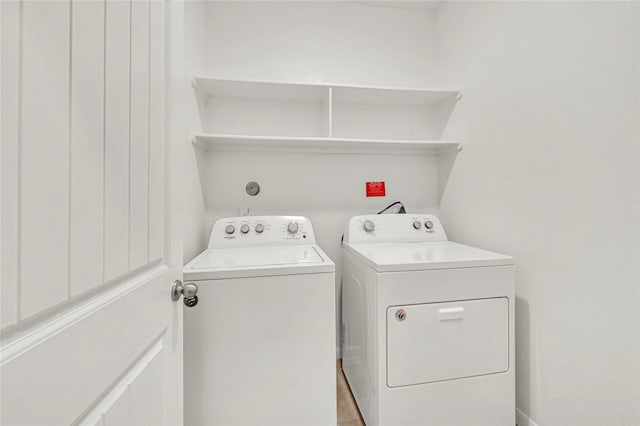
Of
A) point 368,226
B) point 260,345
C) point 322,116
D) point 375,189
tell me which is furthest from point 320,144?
point 260,345

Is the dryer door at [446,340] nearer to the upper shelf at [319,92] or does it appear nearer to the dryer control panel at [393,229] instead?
the dryer control panel at [393,229]

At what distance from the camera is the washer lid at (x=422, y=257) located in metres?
1.25

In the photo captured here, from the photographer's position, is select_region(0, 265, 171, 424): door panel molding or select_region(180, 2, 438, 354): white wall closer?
select_region(0, 265, 171, 424): door panel molding

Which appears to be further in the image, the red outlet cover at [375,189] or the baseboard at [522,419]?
the red outlet cover at [375,189]

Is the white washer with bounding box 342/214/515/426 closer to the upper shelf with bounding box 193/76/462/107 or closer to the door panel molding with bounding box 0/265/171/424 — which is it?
the door panel molding with bounding box 0/265/171/424

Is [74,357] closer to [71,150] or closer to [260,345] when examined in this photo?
[71,150]

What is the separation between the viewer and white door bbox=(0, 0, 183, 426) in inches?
13.6

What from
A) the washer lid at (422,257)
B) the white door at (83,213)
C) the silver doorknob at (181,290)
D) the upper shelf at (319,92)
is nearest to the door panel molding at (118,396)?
the white door at (83,213)

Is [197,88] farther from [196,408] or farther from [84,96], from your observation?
[196,408]

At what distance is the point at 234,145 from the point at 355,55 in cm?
113

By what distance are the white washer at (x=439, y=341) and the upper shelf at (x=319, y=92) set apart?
1.12 m

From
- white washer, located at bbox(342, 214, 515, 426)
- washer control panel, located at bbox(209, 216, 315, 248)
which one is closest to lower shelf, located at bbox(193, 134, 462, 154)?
washer control panel, located at bbox(209, 216, 315, 248)

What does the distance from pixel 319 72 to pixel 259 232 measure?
125 centimetres

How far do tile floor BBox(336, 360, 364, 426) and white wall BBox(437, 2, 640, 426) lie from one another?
0.82m
